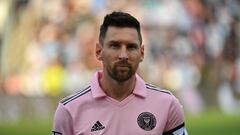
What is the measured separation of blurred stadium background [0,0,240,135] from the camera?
13.3 metres

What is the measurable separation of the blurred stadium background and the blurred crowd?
0.06 ft

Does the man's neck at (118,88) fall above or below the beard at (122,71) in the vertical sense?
below

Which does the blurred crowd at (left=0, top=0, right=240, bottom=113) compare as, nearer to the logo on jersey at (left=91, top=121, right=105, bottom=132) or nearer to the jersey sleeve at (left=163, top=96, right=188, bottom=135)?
the jersey sleeve at (left=163, top=96, right=188, bottom=135)

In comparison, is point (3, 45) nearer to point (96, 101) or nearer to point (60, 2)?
point (60, 2)

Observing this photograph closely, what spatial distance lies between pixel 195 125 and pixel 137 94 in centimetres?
881

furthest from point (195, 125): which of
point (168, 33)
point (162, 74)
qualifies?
point (168, 33)

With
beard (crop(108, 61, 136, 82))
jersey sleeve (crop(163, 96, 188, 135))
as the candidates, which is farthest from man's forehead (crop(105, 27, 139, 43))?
jersey sleeve (crop(163, 96, 188, 135))

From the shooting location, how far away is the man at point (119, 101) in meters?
4.10

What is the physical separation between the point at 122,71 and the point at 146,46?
34.9 ft

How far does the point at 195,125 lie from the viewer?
42.4 feet

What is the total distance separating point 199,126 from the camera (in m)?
12.9

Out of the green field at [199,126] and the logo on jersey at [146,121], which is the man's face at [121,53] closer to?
the logo on jersey at [146,121]

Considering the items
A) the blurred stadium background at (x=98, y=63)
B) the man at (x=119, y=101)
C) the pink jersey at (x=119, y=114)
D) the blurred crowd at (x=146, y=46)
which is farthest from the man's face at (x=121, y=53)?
the blurred crowd at (x=146, y=46)

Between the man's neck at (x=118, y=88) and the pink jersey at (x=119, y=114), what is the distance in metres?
0.02
